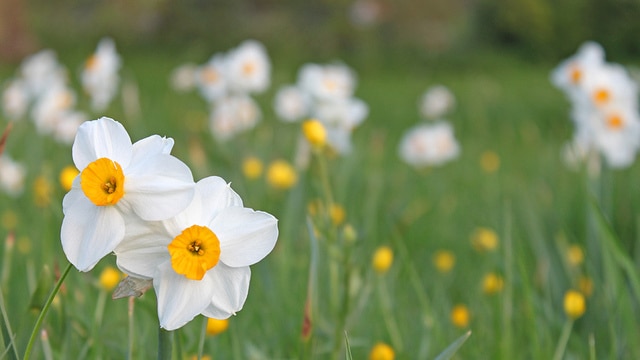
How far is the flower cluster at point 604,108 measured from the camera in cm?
177

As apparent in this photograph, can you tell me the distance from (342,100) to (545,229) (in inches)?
23.9

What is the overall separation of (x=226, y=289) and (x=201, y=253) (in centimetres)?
4

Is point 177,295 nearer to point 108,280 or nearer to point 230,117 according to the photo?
point 108,280

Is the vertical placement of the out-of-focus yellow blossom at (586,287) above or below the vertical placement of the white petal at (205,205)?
below

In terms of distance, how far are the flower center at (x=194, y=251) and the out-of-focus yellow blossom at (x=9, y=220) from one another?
153 centimetres

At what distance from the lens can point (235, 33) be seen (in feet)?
31.3

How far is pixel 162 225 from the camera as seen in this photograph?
0.60 meters

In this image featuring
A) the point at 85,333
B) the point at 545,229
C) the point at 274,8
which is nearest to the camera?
the point at 85,333

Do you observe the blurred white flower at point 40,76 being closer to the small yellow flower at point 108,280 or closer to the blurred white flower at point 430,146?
the blurred white flower at point 430,146

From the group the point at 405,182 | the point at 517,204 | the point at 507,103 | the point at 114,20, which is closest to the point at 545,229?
the point at 517,204

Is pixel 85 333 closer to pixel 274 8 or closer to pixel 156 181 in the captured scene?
pixel 156 181

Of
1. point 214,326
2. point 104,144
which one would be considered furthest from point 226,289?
point 214,326

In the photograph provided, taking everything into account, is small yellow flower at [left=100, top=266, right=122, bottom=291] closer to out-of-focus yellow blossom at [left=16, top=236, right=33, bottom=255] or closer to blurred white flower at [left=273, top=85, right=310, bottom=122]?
out-of-focus yellow blossom at [left=16, top=236, right=33, bottom=255]

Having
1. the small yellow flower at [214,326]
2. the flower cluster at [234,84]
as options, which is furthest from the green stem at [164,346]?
the flower cluster at [234,84]
